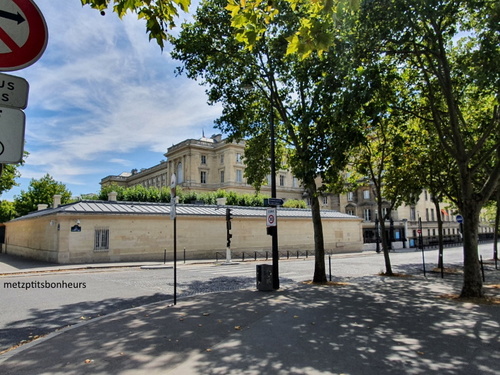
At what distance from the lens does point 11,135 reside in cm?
267

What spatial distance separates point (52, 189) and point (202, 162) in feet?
101

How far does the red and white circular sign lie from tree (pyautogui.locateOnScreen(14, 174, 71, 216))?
59805 mm

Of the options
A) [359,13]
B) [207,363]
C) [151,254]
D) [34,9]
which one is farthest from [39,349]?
[151,254]

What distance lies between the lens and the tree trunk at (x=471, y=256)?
33.8ft

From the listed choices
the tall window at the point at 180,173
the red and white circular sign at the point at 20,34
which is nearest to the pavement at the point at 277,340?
the red and white circular sign at the point at 20,34

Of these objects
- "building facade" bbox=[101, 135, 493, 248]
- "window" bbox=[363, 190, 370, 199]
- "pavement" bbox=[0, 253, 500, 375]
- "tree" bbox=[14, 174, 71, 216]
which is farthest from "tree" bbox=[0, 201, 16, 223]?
"pavement" bbox=[0, 253, 500, 375]

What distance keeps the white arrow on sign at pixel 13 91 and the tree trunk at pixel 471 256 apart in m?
11.4

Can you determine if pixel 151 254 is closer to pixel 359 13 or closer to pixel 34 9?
pixel 359 13

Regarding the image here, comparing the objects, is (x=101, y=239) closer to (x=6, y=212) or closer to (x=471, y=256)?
(x=471, y=256)

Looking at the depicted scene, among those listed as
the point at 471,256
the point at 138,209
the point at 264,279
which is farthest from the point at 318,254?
the point at 138,209

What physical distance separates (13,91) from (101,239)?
24.7 meters

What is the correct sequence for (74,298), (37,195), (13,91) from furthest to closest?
(37,195), (74,298), (13,91)

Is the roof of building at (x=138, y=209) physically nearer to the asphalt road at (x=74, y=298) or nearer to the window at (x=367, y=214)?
the asphalt road at (x=74, y=298)

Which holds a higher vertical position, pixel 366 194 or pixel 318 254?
pixel 366 194
